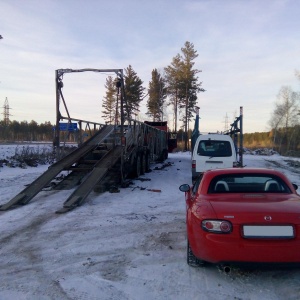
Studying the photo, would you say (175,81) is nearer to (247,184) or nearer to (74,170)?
(74,170)

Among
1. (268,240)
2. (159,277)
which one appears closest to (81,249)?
(159,277)

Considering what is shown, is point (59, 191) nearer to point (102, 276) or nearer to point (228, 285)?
point (102, 276)

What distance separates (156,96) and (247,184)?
4852cm

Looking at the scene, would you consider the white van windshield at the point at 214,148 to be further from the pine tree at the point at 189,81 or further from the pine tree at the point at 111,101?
the pine tree at the point at 189,81

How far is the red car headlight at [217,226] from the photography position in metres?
3.93

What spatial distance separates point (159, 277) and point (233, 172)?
1.91m

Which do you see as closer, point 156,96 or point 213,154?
point 213,154

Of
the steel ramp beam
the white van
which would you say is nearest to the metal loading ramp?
the steel ramp beam

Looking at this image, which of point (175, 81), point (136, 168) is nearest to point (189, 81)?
point (175, 81)

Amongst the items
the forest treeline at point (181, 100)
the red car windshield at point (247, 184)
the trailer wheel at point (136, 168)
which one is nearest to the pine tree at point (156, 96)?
the forest treeline at point (181, 100)

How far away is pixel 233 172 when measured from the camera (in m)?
5.19

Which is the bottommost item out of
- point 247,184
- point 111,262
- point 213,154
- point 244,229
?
point 111,262

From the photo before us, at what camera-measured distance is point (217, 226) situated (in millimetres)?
3988

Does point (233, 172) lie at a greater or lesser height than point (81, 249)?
greater
